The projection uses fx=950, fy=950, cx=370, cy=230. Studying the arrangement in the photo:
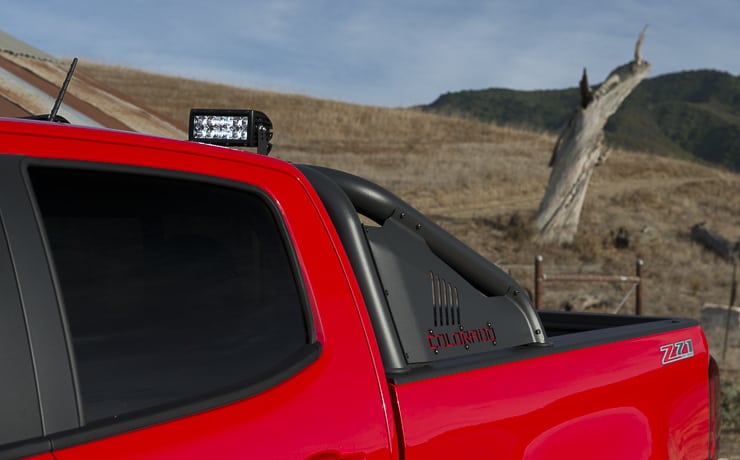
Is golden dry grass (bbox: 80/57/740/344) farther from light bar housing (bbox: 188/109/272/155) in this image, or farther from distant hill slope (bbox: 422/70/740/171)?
distant hill slope (bbox: 422/70/740/171)

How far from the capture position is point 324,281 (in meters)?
2.30

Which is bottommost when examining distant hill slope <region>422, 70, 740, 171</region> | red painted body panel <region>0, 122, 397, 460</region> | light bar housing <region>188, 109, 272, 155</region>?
red painted body panel <region>0, 122, 397, 460</region>

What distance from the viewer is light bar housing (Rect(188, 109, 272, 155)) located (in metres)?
2.85

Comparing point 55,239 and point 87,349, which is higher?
point 55,239

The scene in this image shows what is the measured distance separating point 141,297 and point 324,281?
527mm

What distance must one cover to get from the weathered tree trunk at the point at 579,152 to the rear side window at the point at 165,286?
2298cm

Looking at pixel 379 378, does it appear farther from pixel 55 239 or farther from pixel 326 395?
pixel 55 239

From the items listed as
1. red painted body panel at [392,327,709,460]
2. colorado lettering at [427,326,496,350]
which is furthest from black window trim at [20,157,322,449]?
colorado lettering at [427,326,496,350]

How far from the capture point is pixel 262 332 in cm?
214

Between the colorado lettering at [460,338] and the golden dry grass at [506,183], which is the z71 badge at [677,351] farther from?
the golden dry grass at [506,183]

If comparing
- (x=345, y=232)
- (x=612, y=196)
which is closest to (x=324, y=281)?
(x=345, y=232)

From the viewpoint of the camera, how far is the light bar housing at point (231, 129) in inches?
112

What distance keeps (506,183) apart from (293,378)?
34.9 meters

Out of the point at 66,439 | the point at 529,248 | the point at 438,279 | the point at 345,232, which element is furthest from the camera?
the point at 529,248
